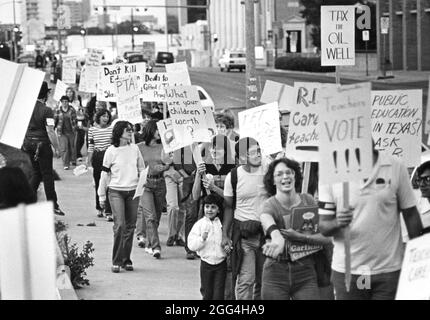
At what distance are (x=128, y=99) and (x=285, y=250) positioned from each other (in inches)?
375

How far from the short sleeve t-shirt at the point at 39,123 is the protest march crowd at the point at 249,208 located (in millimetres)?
15

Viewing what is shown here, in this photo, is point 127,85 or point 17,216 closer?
point 17,216

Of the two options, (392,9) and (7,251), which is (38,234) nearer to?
(7,251)

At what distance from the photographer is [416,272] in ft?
19.8

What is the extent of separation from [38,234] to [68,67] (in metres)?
24.9

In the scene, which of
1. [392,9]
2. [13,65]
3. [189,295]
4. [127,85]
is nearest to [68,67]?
[127,85]

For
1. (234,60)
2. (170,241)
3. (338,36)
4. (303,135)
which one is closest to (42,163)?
(170,241)

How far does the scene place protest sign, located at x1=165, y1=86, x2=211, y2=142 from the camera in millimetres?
13211

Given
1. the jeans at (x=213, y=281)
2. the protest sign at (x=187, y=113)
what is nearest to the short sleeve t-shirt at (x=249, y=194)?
the jeans at (x=213, y=281)

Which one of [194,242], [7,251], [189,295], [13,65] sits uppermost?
[13,65]

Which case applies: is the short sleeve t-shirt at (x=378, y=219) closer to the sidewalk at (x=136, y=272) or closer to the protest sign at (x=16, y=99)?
the protest sign at (x=16, y=99)

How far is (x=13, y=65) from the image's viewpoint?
838cm

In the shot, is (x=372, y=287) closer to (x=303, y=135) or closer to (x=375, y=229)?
(x=375, y=229)
